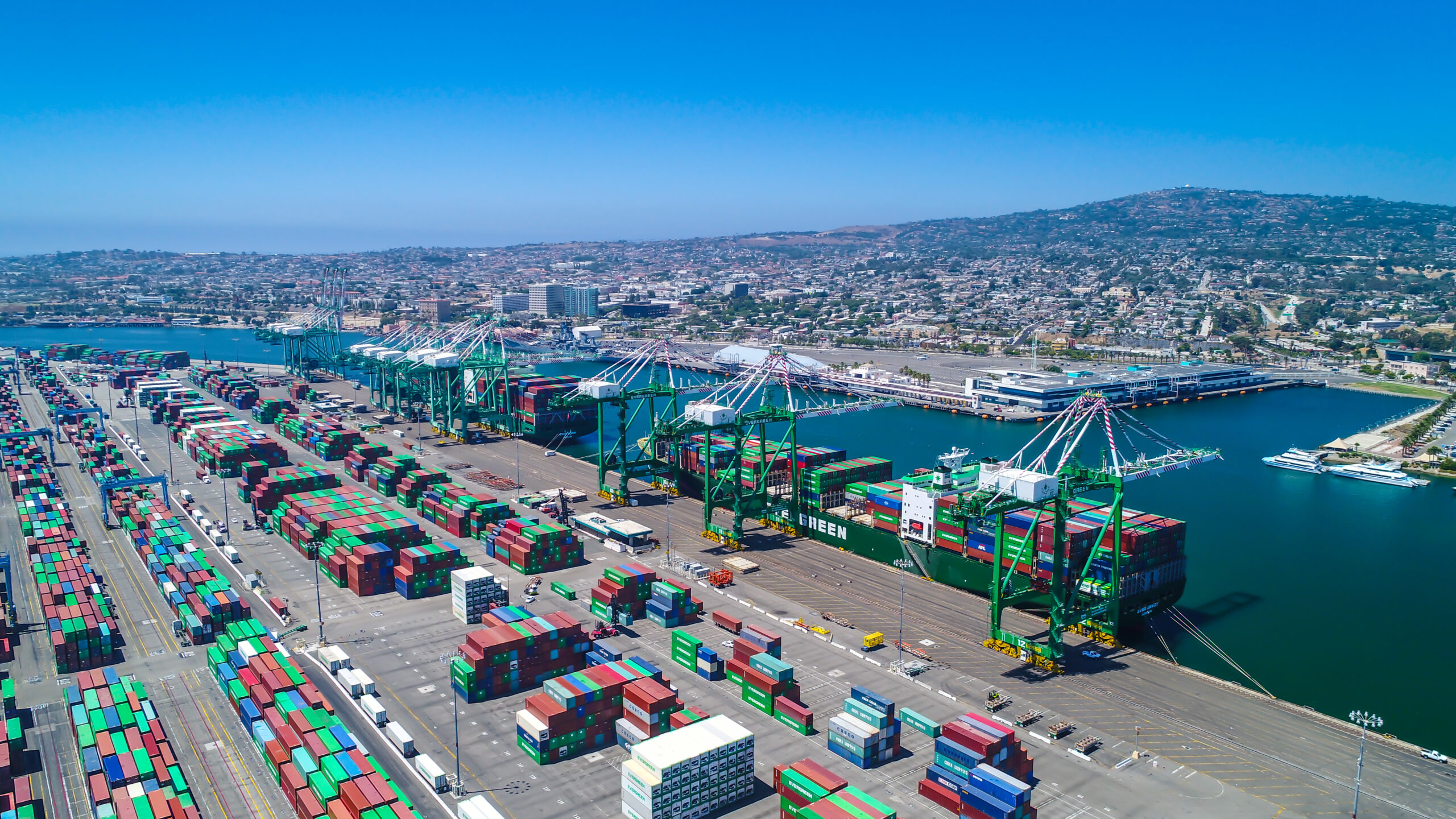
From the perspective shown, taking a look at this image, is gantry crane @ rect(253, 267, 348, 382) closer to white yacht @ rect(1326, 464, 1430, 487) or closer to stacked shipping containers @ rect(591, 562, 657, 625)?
stacked shipping containers @ rect(591, 562, 657, 625)

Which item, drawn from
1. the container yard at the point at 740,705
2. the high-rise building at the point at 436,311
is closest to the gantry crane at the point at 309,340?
the high-rise building at the point at 436,311

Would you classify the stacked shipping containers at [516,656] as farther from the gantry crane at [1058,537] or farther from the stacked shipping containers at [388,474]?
the stacked shipping containers at [388,474]

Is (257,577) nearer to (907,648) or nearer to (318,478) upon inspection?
(318,478)

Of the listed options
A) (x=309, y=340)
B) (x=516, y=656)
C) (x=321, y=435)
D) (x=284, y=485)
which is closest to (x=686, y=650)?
(x=516, y=656)

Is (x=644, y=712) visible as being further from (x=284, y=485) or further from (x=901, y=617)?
(x=284, y=485)

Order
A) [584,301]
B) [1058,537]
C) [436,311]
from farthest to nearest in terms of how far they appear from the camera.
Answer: [584,301] → [436,311] → [1058,537]

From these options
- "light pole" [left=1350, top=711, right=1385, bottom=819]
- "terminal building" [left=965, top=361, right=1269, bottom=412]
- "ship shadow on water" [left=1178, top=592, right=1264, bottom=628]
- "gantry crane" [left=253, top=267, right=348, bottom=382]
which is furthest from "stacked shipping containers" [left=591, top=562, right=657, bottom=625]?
"gantry crane" [left=253, top=267, right=348, bottom=382]

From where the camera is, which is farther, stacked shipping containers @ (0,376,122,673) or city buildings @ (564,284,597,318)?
city buildings @ (564,284,597,318)
